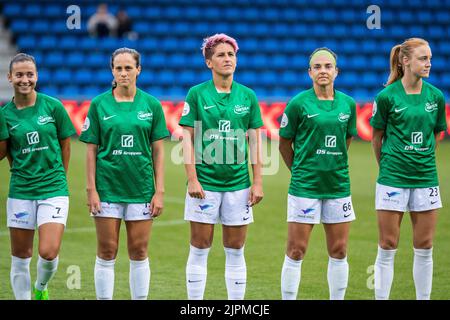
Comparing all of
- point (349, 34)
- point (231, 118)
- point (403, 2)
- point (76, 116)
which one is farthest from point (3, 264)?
point (403, 2)

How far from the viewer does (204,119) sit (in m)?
5.91

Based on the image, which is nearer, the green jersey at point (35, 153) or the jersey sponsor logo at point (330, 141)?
the green jersey at point (35, 153)

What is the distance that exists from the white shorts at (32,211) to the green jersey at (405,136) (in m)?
2.30

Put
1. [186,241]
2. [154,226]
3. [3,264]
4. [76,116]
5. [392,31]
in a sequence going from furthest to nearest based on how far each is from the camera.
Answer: [392,31], [76,116], [154,226], [186,241], [3,264]

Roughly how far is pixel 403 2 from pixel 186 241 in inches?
641

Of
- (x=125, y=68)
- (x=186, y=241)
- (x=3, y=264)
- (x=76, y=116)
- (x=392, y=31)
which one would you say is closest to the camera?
(x=125, y=68)

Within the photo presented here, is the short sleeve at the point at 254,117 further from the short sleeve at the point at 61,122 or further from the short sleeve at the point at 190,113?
the short sleeve at the point at 61,122

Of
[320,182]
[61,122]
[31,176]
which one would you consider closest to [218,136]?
[320,182]

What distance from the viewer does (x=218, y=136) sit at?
5.90m

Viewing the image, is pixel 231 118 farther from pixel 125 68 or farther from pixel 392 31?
pixel 392 31

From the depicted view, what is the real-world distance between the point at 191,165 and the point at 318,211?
950 mm

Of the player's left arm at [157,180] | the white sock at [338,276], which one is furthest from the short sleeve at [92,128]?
the white sock at [338,276]

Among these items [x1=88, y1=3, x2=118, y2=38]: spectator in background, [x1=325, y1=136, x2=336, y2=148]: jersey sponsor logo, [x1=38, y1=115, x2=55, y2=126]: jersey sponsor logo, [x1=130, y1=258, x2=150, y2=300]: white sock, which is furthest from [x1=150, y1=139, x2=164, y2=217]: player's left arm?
[x1=88, y1=3, x2=118, y2=38]: spectator in background

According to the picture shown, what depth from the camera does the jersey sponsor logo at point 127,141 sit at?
227 inches
